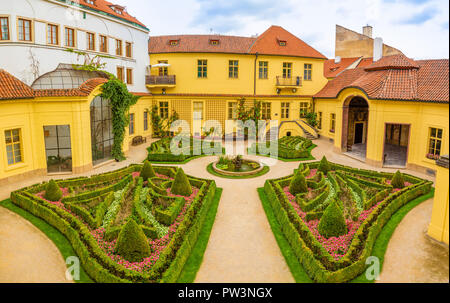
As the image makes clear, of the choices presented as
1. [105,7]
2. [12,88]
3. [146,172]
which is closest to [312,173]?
[146,172]

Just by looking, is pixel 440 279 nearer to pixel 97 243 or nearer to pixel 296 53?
pixel 97 243

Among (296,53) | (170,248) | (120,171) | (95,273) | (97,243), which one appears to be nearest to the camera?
(95,273)

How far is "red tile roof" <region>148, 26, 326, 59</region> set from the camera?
34.0m

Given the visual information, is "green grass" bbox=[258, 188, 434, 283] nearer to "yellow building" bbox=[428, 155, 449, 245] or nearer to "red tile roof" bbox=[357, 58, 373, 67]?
"yellow building" bbox=[428, 155, 449, 245]

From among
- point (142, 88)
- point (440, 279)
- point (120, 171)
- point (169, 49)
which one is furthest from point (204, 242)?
point (169, 49)

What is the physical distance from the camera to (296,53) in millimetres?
35125

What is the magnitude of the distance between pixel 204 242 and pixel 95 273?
3854mm

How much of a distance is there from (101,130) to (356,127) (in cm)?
2237

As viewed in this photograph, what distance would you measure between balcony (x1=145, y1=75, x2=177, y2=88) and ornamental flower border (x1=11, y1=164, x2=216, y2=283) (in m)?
18.1

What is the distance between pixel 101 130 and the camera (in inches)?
866

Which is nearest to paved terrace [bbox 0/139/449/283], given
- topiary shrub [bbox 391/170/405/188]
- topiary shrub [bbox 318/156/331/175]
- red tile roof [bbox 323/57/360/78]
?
topiary shrub [bbox 391/170/405/188]

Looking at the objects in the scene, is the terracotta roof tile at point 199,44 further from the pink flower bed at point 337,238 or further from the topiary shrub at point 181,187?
the pink flower bed at point 337,238

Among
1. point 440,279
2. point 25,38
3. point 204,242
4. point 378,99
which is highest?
point 25,38

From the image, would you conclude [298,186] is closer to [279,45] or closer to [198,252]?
[198,252]
